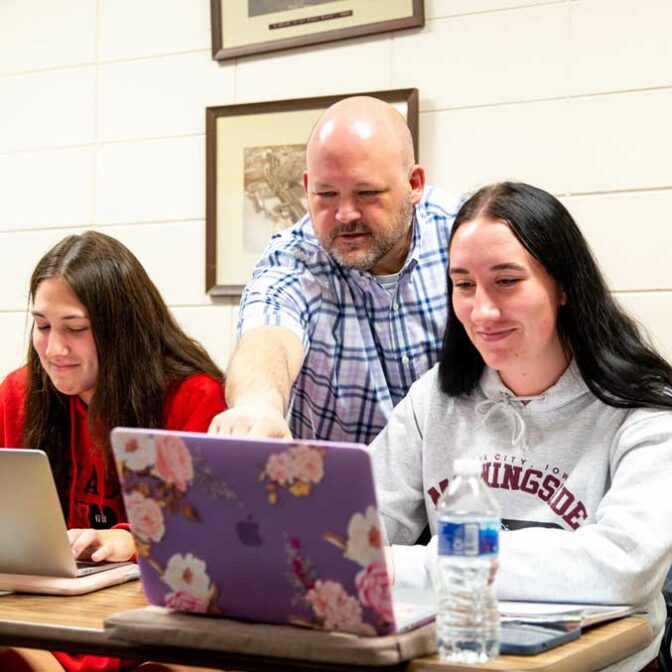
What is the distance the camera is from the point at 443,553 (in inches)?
46.6

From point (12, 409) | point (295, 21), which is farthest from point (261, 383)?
point (295, 21)

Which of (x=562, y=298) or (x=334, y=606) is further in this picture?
(x=562, y=298)

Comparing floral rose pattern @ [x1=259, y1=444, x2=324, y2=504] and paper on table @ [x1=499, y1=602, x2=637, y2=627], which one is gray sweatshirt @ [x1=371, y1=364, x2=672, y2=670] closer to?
paper on table @ [x1=499, y1=602, x2=637, y2=627]

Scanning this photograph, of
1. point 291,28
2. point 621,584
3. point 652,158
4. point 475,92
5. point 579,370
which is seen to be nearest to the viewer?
point 621,584

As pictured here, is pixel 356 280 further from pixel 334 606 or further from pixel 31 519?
pixel 334 606

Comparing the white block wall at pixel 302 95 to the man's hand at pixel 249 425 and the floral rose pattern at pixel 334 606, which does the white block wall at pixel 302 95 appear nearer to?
the man's hand at pixel 249 425

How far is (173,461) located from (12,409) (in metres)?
1.31

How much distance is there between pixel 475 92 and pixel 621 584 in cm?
163

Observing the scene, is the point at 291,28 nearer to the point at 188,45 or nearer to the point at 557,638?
the point at 188,45

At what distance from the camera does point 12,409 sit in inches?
94.3

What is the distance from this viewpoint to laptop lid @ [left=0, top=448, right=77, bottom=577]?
5.17 feet

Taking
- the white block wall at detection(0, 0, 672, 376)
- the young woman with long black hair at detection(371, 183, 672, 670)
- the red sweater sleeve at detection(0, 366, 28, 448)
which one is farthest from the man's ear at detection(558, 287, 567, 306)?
the red sweater sleeve at detection(0, 366, 28, 448)

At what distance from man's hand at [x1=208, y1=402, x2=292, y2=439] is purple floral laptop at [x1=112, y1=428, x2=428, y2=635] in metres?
0.21

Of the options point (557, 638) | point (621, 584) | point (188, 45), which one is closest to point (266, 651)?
point (557, 638)
